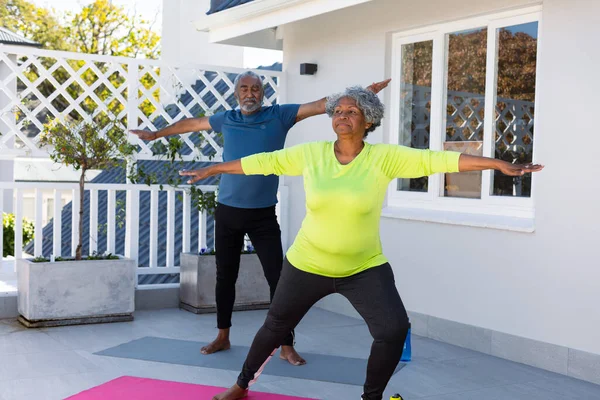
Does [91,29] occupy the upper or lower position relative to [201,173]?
upper

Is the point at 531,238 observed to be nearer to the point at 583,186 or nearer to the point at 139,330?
the point at 583,186

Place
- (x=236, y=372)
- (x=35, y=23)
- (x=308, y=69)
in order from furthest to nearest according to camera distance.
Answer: (x=35, y=23) < (x=308, y=69) < (x=236, y=372)

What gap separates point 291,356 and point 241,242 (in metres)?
0.82

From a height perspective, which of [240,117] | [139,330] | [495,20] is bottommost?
[139,330]

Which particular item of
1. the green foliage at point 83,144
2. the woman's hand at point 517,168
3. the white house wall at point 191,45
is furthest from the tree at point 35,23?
the woman's hand at point 517,168

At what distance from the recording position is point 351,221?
11.9 feet

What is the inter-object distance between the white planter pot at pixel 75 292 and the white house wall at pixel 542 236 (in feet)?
7.13

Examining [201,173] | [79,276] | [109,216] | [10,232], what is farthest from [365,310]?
[10,232]

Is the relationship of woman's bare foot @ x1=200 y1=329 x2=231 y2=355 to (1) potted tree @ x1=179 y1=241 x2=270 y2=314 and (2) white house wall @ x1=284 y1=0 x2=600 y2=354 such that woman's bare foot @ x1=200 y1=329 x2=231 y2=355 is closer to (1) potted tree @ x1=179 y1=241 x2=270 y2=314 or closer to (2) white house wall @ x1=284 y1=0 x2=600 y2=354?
(1) potted tree @ x1=179 y1=241 x2=270 y2=314

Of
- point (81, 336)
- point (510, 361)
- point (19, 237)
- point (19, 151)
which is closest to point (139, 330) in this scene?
point (81, 336)

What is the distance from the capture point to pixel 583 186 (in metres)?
4.86

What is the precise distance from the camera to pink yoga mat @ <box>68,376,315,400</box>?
4297mm

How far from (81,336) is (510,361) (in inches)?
120

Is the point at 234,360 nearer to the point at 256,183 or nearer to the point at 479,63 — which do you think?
the point at 256,183
